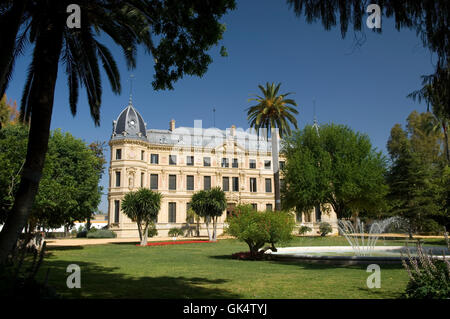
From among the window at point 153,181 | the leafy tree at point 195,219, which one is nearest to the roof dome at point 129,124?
the window at point 153,181

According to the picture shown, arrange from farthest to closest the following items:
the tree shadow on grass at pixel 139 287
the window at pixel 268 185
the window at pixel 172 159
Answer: the window at pixel 268 185 < the window at pixel 172 159 < the tree shadow on grass at pixel 139 287

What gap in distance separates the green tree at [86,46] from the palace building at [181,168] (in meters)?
39.9

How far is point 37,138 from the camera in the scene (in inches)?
274

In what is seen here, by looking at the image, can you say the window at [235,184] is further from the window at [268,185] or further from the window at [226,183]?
the window at [268,185]

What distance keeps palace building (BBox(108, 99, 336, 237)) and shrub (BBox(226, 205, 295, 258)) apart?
3388 cm

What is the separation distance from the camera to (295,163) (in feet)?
120

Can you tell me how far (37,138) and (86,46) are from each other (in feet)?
12.3

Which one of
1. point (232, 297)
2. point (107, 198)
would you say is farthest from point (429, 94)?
point (107, 198)

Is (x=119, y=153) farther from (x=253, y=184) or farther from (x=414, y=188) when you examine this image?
(x=414, y=188)

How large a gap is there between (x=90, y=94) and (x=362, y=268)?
37.0 ft

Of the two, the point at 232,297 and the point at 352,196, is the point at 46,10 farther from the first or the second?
the point at 352,196

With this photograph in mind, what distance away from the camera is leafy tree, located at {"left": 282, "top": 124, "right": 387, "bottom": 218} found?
35.1m

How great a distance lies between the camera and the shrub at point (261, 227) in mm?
17547

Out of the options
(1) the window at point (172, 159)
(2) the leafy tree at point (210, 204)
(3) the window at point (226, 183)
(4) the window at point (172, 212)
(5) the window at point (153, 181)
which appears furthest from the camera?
(3) the window at point (226, 183)
